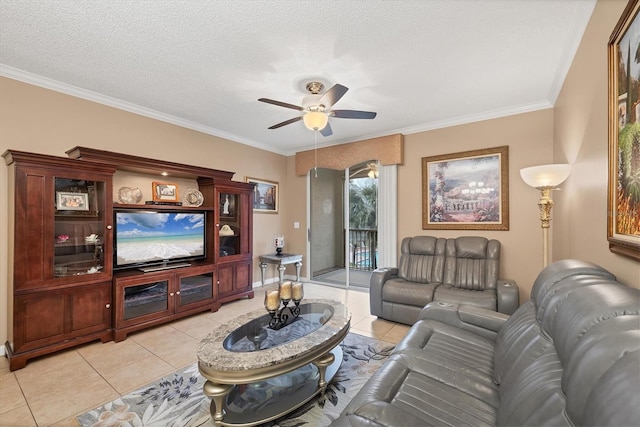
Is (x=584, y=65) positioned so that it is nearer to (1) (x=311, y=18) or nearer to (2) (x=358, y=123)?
(1) (x=311, y=18)

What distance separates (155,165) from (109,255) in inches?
43.8

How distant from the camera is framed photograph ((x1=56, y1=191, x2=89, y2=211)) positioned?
260 cm

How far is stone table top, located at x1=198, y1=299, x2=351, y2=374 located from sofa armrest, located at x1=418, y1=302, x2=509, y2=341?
2.49 feet

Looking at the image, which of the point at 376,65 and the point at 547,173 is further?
the point at 376,65

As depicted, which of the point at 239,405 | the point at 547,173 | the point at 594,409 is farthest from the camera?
the point at 547,173

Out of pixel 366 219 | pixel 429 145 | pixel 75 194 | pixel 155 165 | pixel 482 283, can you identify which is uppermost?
pixel 429 145

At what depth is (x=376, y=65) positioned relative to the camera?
8.21 feet

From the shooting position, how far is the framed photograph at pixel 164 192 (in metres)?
3.45

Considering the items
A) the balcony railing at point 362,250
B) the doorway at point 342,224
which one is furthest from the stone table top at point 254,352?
the balcony railing at point 362,250

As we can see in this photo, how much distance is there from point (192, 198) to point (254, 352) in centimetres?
273

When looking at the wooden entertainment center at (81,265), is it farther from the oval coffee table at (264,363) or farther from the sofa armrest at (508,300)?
the sofa armrest at (508,300)

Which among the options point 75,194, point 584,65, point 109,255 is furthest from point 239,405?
point 584,65

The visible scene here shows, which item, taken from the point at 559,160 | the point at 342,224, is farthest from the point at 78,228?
the point at 559,160

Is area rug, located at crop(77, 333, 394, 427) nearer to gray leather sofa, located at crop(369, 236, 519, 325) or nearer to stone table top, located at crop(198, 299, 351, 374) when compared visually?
stone table top, located at crop(198, 299, 351, 374)
